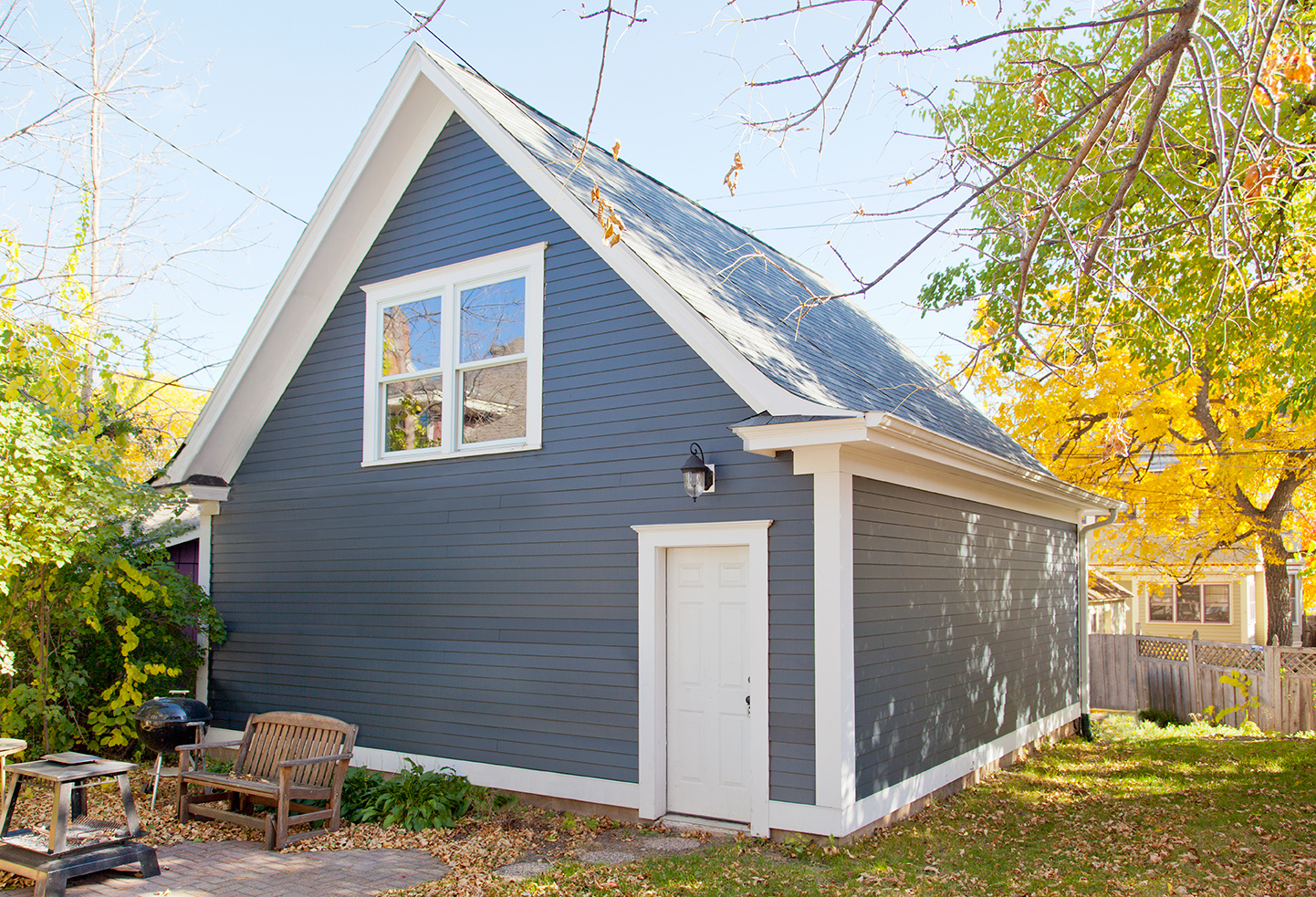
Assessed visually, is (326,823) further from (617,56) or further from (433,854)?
(617,56)

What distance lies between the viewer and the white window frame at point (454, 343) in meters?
8.67

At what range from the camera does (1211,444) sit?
54.1 feet

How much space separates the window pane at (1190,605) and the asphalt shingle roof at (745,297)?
1746cm

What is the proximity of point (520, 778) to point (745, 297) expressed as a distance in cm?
489

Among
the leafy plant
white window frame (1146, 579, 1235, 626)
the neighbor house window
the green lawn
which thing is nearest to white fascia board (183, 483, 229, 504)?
the green lawn

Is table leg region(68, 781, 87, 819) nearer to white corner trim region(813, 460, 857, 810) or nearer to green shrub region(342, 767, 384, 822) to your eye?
green shrub region(342, 767, 384, 822)

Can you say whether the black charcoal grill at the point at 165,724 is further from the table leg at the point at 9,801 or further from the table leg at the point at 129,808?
the table leg at the point at 129,808

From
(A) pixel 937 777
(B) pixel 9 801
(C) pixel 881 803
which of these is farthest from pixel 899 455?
(B) pixel 9 801

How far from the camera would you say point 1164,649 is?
1736cm

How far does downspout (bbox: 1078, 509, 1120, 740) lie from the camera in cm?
1338

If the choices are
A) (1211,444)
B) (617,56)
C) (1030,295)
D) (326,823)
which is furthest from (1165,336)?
(326,823)

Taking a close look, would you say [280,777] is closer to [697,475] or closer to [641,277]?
[697,475]

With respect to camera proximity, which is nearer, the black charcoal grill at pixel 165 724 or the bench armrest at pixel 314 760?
the bench armrest at pixel 314 760

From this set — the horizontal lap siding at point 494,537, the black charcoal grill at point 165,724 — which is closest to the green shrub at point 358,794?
the horizontal lap siding at point 494,537
